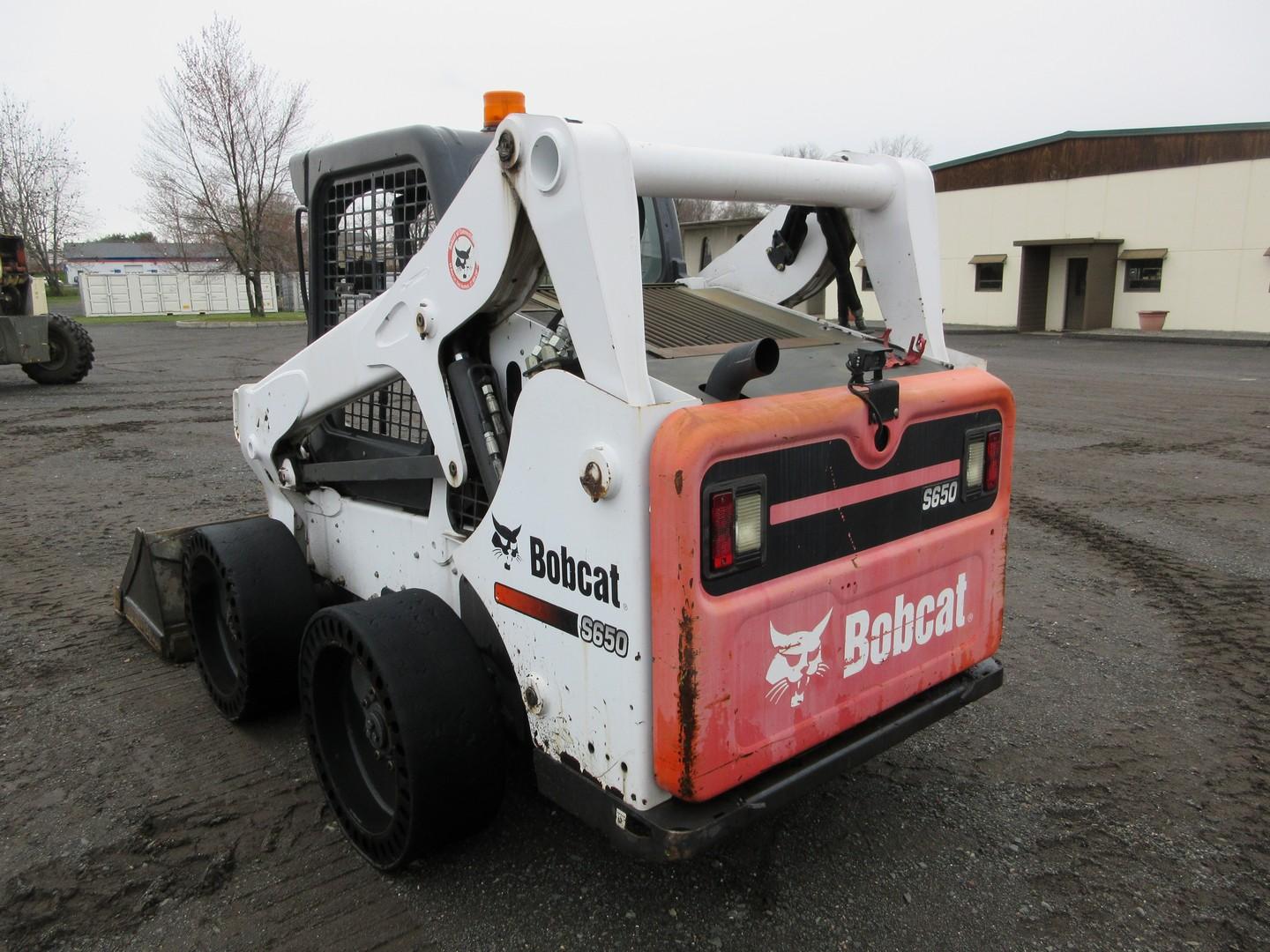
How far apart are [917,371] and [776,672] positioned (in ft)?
3.72

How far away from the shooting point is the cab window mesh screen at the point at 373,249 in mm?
3059

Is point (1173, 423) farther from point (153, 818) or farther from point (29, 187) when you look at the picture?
point (29, 187)

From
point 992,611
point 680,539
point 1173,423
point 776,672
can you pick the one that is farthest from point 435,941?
point 1173,423

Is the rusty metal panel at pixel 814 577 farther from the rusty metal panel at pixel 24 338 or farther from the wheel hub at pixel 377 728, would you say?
the rusty metal panel at pixel 24 338

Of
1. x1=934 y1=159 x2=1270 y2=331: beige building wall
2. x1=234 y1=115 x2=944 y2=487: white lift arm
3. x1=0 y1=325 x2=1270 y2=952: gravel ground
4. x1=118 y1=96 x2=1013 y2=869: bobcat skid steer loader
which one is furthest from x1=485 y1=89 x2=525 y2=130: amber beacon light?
x1=934 y1=159 x2=1270 y2=331: beige building wall

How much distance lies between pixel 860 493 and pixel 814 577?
27 centimetres

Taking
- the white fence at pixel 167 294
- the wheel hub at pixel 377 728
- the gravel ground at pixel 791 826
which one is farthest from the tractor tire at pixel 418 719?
the white fence at pixel 167 294

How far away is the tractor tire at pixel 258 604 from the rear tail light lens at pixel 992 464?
2.33 metres

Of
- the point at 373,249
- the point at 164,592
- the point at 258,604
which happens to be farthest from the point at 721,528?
the point at 164,592

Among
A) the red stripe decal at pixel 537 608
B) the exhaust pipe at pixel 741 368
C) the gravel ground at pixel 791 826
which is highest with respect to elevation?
the exhaust pipe at pixel 741 368

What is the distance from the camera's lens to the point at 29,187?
1622 inches

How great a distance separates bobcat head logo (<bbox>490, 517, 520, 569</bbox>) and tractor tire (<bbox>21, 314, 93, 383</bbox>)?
15.3 metres

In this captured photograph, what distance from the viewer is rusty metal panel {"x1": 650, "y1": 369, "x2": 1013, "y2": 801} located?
208cm

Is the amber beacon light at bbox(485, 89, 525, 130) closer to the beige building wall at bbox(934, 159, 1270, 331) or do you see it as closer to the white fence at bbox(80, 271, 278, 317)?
the beige building wall at bbox(934, 159, 1270, 331)
